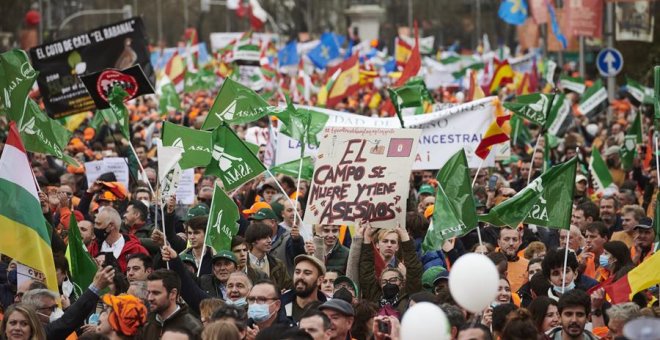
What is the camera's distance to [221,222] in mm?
11727

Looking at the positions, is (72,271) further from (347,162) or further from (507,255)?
(507,255)

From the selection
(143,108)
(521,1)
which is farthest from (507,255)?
(521,1)

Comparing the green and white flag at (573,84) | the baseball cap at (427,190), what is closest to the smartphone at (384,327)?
the baseball cap at (427,190)

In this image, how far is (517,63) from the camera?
125 ft

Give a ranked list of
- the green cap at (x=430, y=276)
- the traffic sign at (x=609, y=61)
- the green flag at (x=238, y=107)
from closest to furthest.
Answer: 1. the green cap at (x=430, y=276)
2. the green flag at (x=238, y=107)
3. the traffic sign at (x=609, y=61)

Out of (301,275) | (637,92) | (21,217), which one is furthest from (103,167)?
(637,92)

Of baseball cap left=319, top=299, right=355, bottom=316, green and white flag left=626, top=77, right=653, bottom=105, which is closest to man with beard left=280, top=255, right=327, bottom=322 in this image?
baseball cap left=319, top=299, right=355, bottom=316

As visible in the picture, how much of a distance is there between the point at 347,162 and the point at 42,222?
7.88 feet

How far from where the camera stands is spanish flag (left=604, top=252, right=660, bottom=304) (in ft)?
31.1

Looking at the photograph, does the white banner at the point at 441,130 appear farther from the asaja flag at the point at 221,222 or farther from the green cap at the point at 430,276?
the green cap at the point at 430,276

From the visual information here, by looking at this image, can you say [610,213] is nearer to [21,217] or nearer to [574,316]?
[574,316]

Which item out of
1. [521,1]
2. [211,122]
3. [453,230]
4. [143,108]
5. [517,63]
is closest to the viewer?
[453,230]

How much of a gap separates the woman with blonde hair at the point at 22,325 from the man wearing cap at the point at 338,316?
156cm

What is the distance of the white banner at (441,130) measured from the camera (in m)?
16.9
